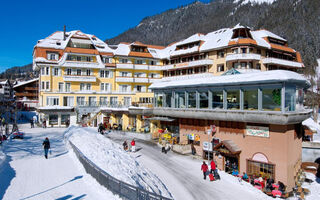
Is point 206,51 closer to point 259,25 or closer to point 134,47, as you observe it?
point 134,47

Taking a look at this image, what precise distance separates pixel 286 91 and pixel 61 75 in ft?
142

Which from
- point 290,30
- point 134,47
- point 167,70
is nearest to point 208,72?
point 167,70

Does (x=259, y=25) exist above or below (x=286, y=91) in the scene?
above

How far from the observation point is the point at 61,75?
167 ft

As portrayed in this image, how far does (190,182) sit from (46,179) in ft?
34.7

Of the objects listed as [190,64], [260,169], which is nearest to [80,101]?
[190,64]

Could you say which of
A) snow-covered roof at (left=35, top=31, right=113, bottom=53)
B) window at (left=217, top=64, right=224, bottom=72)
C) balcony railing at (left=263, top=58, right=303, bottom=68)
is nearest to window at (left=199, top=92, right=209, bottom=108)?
window at (left=217, top=64, right=224, bottom=72)

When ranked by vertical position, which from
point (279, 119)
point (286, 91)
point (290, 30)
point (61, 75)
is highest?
point (290, 30)

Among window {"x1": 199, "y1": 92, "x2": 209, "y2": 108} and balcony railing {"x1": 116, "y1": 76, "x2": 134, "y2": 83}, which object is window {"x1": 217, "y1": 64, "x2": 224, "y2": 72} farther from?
window {"x1": 199, "y1": 92, "x2": 209, "y2": 108}

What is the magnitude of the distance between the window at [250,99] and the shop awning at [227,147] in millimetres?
3888

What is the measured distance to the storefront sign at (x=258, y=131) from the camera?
74.3ft

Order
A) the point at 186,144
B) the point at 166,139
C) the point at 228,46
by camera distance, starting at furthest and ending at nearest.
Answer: the point at 228,46
the point at 166,139
the point at 186,144

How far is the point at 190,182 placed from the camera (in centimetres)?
1947

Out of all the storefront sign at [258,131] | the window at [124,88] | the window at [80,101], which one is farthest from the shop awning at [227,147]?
the window at [124,88]
